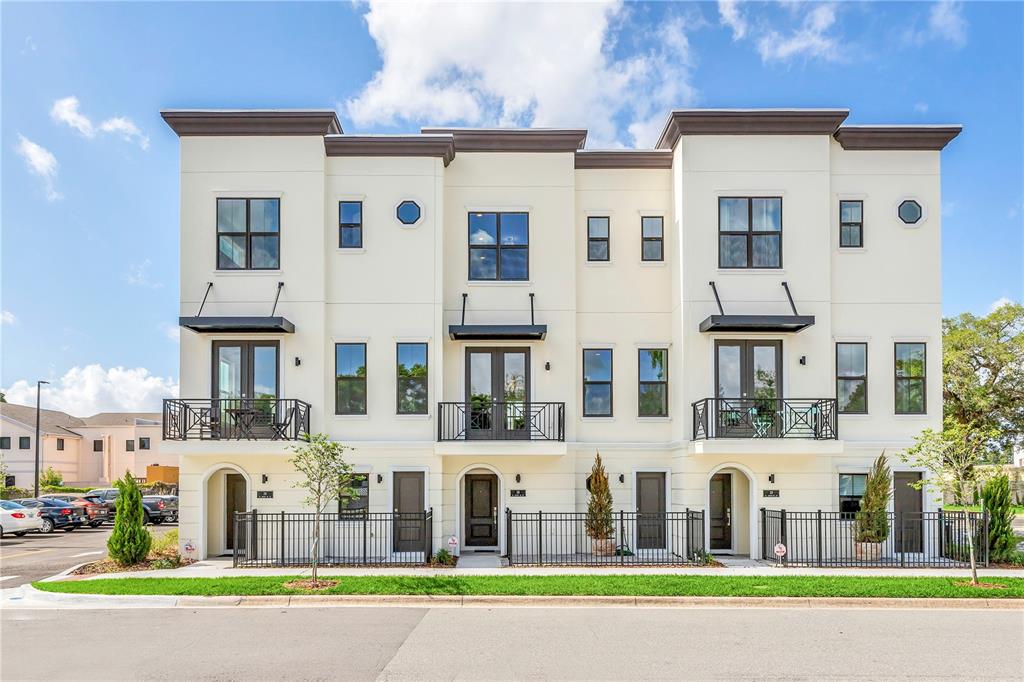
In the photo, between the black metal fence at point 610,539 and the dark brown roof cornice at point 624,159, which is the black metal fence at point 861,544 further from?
the dark brown roof cornice at point 624,159

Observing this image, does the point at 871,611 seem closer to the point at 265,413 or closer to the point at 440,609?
the point at 440,609

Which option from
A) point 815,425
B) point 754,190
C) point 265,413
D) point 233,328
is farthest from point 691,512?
point 233,328

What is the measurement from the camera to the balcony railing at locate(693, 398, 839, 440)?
1830 centimetres

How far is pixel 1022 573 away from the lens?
16188 mm

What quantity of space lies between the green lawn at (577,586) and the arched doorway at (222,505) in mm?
3551

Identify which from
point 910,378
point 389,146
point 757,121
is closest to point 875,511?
point 910,378

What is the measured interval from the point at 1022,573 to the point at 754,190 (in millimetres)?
9788

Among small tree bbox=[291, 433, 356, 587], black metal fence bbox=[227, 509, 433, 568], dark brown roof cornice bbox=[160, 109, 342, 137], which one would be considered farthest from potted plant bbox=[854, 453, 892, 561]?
dark brown roof cornice bbox=[160, 109, 342, 137]

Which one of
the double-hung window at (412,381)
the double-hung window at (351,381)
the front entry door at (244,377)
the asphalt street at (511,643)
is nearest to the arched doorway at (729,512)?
the asphalt street at (511,643)

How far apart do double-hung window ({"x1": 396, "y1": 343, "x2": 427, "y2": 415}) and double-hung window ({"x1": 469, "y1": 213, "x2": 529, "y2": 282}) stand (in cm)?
242

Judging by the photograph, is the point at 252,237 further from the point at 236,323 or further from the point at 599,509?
the point at 599,509

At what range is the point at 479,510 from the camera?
773 inches

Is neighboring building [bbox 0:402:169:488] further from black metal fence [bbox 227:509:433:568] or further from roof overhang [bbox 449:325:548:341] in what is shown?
roof overhang [bbox 449:325:548:341]

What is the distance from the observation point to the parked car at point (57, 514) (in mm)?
28239
